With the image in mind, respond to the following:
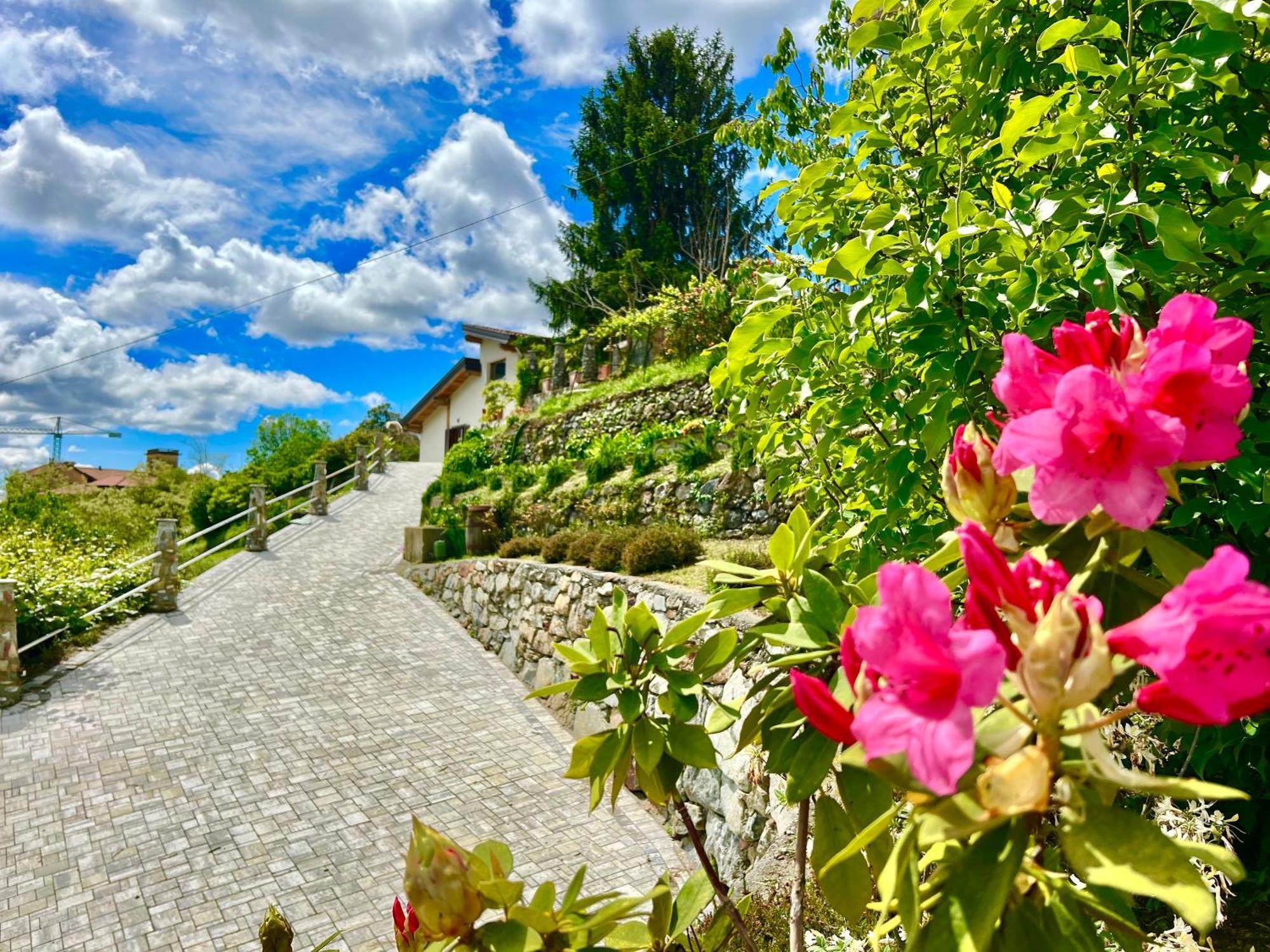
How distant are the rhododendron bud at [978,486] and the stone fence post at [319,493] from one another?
648 inches

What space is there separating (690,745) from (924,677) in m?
0.74

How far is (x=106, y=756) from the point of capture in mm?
6281

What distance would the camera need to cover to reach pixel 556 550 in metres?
9.67

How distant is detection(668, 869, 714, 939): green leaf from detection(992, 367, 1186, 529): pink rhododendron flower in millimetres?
829

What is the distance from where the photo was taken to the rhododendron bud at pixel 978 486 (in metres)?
0.74

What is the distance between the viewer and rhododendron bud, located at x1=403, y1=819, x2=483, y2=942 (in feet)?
2.59

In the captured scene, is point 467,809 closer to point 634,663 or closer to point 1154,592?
point 634,663

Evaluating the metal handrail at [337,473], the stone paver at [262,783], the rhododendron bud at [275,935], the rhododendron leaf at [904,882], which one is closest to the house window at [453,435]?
Result: the metal handrail at [337,473]

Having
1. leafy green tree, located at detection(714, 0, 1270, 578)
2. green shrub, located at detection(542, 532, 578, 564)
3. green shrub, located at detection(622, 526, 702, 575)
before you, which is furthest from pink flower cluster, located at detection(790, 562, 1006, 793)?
green shrub, located at detection(542, 532, 578, 564)

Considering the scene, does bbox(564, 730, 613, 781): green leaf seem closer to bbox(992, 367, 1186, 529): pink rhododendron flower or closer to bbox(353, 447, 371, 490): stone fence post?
bbox(992, 367, 1186, 529): pink rhododendron flower

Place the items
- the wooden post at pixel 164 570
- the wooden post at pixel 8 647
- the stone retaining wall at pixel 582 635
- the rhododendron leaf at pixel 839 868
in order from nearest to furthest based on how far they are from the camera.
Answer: the rhododendron leaf at pixel 839 868 < the stone retaining wall at pixel 582 635 < the wooden post at pixel 8 647 < the wooden post at pixel 164 570

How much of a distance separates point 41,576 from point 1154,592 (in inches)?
434

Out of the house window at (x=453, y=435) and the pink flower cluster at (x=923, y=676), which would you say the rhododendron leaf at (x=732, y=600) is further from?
the house window at (x=453, y=435)

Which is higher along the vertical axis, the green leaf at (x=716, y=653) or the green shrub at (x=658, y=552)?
the green leaf at (x=716, y=653)
